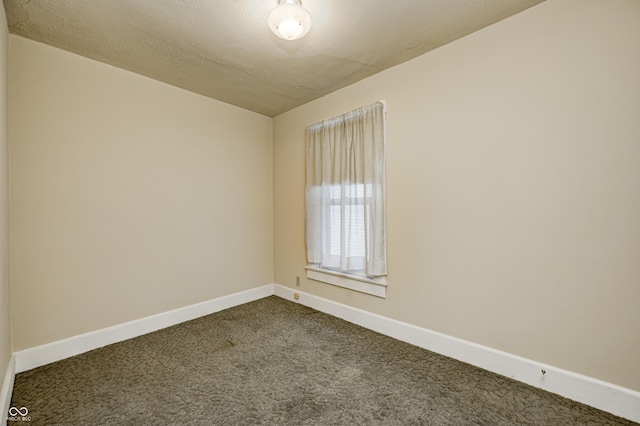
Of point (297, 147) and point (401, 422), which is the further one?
point (297, 147)

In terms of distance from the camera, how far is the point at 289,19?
167 cm

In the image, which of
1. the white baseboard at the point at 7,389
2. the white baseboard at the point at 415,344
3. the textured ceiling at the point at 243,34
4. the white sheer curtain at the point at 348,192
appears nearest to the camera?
the white baseboard at the point at 7,389

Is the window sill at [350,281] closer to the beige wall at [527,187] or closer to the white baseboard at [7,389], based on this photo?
the beige wall at [527,187]

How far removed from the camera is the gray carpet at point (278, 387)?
160cm

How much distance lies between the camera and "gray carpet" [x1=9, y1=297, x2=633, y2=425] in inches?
63.2

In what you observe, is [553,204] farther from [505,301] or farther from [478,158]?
[505,301]

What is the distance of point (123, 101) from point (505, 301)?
3670mm

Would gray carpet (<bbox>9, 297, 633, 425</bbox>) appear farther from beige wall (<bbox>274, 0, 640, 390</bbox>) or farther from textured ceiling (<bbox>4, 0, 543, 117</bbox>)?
textured ceiling (<bbox>4, 0, 543, 117</bbox>)

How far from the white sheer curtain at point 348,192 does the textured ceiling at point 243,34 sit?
20.3 inches

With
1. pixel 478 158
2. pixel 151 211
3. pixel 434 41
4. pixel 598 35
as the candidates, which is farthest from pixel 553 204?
pixel 151 211

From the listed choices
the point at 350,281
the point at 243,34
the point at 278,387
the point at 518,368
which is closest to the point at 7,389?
the point at 278,387

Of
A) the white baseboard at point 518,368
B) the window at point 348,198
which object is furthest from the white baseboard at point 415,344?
the window at point 348,198

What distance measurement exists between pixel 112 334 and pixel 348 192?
2.59m

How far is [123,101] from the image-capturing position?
8.54 ft
